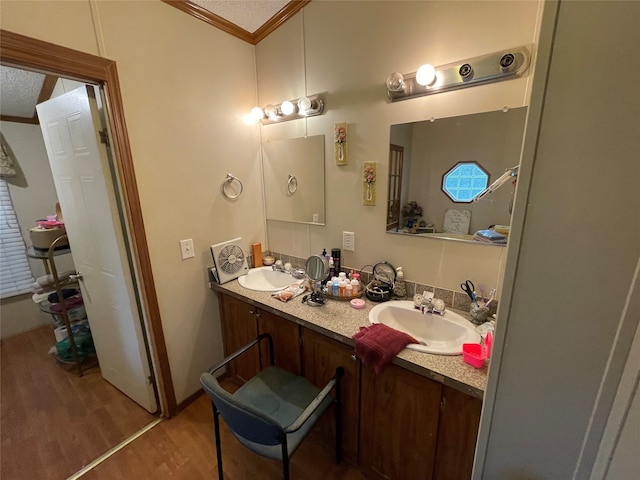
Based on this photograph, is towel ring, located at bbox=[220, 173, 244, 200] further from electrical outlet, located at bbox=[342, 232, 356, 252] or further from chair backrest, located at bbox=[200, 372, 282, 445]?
chair backrest, located at bbox=[200, 372, 282, 445]

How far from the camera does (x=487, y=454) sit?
0.75m

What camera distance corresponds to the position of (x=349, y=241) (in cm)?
169

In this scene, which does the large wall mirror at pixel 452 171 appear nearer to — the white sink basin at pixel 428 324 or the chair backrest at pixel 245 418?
the white sink basin at pixel 428 324

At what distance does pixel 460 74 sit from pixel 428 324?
1190 mm

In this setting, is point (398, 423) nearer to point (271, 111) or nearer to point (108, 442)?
point (108, 442)

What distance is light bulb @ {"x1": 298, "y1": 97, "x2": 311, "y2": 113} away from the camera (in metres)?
1.61

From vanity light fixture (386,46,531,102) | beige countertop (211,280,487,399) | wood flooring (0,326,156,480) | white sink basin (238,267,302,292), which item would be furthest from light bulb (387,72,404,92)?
wood flooring (0,326,156,480)

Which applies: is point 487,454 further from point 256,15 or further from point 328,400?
point 256,15

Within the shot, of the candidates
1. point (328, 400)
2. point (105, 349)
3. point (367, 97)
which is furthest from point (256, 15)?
point (105, 349)

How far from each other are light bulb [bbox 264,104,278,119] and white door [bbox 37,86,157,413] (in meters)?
0.97

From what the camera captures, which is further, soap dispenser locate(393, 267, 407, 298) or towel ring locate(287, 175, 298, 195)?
towel ring locate(287, 175, 298, 195)

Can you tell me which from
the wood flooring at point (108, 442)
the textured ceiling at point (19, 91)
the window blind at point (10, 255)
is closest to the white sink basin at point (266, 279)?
the wood flooring at point (108, 442)

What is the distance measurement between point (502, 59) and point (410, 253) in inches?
37.2

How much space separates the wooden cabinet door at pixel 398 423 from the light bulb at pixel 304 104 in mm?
1529
